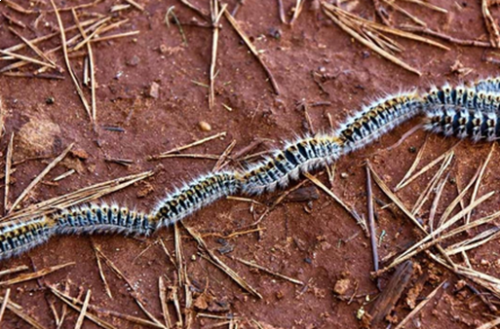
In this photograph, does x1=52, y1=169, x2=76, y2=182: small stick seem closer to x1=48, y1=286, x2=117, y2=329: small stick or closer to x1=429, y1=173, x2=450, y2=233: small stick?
x1=48, y1=286, x2=117, y2=329: small stick

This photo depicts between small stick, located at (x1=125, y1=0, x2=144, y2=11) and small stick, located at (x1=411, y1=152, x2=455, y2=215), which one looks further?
small stick, located at (x1=125, y1=0, x2=144, y2=11)

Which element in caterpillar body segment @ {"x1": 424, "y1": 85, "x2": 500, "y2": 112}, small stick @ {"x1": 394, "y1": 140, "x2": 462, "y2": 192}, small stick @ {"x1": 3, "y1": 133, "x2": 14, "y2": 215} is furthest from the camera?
caterpillar body segment @ {"x1": 424, "y1": 85, "x2": 500, "y2": 112}

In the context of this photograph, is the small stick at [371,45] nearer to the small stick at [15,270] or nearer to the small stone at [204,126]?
the small stone at [204,126]

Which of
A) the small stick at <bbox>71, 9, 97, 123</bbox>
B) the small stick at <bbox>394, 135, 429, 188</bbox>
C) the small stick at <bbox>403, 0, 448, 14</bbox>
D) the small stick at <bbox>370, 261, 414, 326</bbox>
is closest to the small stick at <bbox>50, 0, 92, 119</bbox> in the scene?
the small stick at <bbox>71, 9, 97, 123</bbox>

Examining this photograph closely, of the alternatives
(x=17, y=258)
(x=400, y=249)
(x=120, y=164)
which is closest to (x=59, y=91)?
(x=120, y=164)

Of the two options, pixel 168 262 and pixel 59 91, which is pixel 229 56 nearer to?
pixel 59 91

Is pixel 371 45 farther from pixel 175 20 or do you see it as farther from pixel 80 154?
pixel 80 154

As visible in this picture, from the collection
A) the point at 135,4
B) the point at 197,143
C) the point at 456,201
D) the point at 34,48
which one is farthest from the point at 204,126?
the point at 456,201

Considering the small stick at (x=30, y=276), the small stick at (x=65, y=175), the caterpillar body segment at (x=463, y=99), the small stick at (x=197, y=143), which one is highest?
the caterpillar body segment at (x=463, y=99)

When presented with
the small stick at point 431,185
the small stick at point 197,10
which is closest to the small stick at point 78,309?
the small stick at point 431,185
